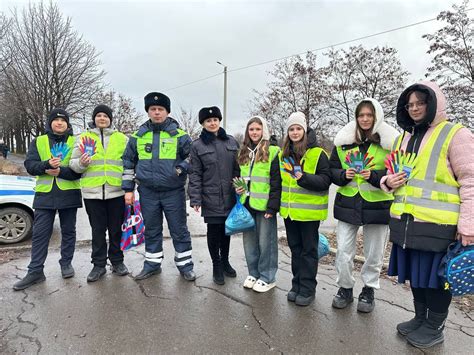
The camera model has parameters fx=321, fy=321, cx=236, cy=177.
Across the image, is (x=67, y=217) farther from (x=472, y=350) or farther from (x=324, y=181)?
(x=472, y=350)

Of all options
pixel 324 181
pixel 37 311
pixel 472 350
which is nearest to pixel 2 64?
pixel 37 311

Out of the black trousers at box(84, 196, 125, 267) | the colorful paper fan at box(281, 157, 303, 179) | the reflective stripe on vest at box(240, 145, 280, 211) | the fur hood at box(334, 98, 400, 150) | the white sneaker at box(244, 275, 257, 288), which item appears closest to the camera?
the fur hood at box(334, 98, 400, 150)

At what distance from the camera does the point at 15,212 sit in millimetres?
5453

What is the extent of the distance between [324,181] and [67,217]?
3.05 m

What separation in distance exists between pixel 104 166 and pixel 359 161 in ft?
9.21

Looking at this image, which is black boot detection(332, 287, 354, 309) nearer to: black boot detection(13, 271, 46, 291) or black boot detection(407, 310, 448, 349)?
black boot detection(407, 310, 448, 349)

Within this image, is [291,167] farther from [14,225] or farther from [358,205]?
[14,225]

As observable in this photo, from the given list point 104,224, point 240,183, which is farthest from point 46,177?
point 240,183

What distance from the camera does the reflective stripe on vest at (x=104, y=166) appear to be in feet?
12.3

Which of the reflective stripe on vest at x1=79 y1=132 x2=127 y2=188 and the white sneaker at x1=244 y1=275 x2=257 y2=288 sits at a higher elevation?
the reflective stripe on vest at x1=79 y1=132 x2=127 y2=188

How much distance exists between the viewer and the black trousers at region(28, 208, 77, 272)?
3740 millimetres

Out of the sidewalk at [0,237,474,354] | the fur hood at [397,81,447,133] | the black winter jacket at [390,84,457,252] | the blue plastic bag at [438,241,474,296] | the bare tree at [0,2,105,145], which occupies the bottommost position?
the sidewalk at [0,237,474,354]

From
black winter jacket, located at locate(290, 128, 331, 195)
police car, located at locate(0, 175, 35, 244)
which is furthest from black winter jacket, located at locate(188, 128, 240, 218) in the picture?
police car, located at locate(0, 175, 35, 244)

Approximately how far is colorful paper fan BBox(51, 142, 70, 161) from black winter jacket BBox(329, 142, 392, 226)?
3030 millimetres
